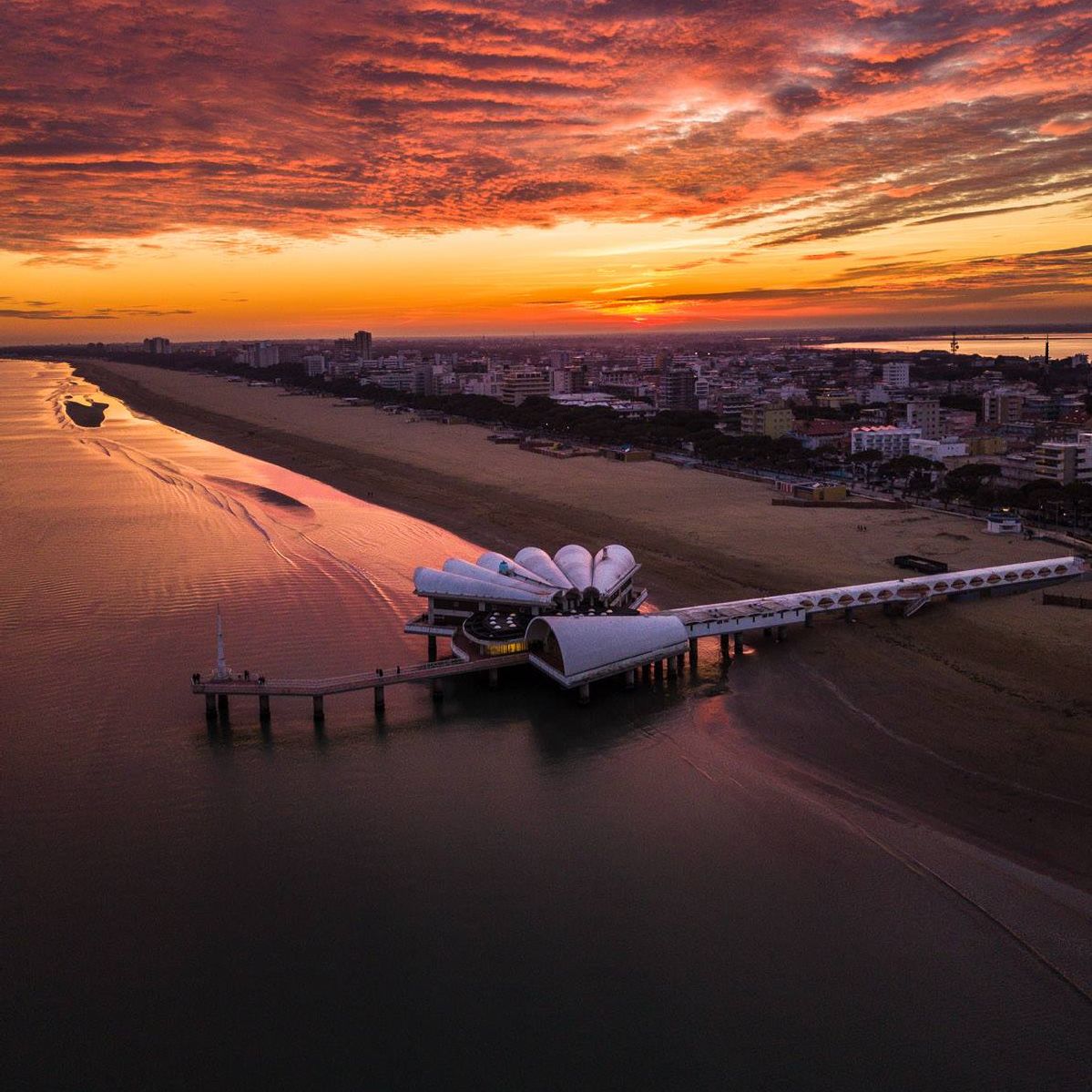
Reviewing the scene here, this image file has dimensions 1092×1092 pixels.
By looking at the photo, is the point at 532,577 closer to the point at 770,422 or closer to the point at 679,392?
the point at 770,422

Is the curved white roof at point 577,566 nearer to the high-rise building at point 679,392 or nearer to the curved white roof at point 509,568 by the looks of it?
the curved white roof at point 509,568

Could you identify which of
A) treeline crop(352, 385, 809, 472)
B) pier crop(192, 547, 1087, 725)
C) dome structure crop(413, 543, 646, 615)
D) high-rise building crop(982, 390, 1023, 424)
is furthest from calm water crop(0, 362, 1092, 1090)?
high-rise building crop(982, 390, 1023, 424)

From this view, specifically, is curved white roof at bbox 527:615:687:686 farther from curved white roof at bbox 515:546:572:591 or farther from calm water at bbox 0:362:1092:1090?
curved white roof at bbox 515:546:572:591

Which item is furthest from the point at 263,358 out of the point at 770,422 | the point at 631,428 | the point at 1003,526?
the point at 1003,526

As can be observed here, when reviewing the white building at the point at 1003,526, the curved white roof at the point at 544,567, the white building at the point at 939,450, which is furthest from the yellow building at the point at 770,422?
the curved white roof at the point at 544,567

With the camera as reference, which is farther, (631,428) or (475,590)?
(631,428)
